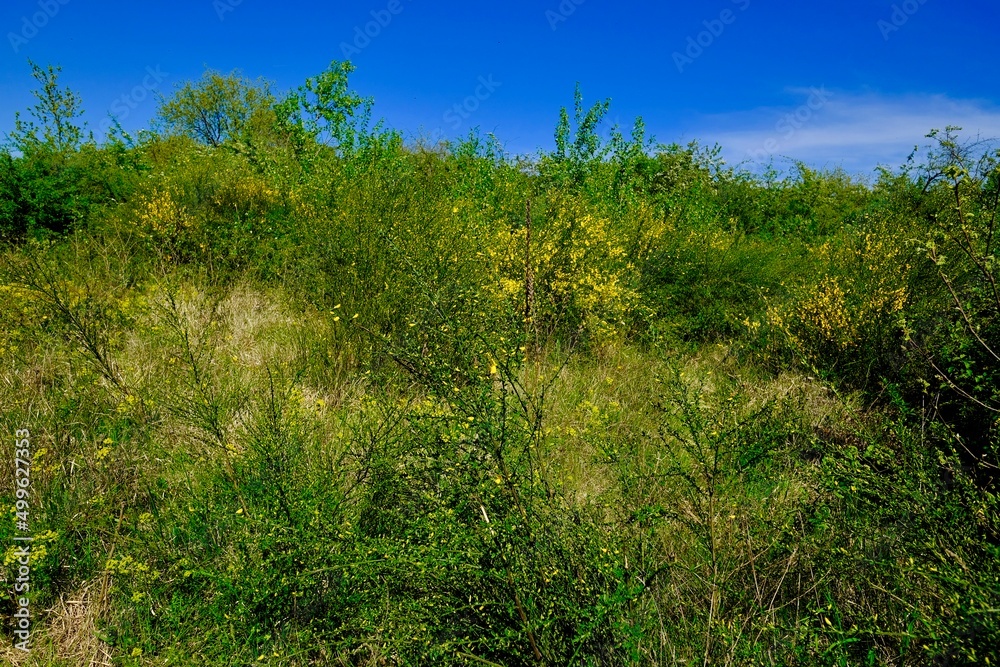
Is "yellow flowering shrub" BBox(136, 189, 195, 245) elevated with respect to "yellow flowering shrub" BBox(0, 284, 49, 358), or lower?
elevated

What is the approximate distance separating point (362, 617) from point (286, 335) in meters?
3.42

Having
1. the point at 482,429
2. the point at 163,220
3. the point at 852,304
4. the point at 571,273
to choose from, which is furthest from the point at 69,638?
the point at 852,304

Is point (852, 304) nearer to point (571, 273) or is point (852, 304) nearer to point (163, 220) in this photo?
point (571, 273)

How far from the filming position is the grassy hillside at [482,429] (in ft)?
6.52

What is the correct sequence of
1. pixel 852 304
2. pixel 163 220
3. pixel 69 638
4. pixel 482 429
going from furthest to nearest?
pixel 163 220
pixel 852 304
pixel 69 638
pixel 482 429

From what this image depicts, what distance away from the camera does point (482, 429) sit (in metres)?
2.05

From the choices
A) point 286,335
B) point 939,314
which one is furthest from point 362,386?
point 939,314

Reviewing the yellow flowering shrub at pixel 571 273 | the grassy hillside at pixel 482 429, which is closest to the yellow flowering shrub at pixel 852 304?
the grassy hillside at pixel 482 429

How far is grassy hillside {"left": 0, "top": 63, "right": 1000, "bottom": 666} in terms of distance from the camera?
1.99m

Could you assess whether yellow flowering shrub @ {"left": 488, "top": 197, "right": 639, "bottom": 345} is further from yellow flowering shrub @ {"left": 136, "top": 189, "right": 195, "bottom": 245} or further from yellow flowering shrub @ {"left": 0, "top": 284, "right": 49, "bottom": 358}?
yellow flowering shrub @ {"left": 136, "top": 189, "right": 195, "bottom": 245}

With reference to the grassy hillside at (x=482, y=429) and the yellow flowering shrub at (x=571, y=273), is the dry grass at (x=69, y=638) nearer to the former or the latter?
the grassy hillside at (x=482, y=429)

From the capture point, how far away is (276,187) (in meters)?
8.21

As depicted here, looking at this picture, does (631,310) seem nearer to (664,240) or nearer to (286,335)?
(664,240)

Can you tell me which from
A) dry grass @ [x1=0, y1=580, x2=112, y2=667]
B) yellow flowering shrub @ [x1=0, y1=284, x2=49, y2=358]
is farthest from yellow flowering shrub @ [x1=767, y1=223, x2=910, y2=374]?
yellow flowering shrub @ [x1=0, y1=284, x2=49, y2=358]
